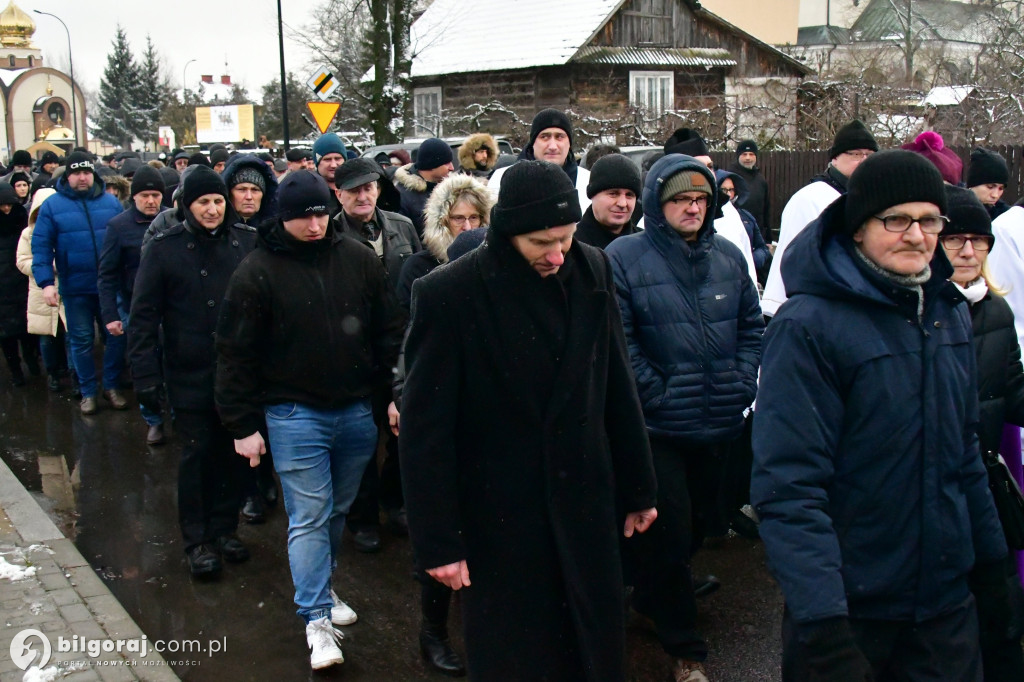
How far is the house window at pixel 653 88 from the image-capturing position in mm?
32031

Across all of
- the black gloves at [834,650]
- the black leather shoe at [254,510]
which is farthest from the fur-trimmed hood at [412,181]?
the black gloves at [834,650]

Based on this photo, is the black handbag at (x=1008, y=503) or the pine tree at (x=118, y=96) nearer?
the black handbag at (x=1008, y=503)

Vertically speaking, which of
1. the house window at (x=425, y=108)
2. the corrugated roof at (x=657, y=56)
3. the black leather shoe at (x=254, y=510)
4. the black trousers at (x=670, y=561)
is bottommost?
the black leather shoe at (x=254, y=510)

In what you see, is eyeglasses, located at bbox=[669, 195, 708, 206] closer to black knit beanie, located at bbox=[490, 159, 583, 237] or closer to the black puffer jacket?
the black puffer jacket

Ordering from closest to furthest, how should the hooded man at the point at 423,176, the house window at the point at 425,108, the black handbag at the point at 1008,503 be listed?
the black handbag at the point at 1008,503
the hooded man at the point at 423,176
the house window at the point at 425,108

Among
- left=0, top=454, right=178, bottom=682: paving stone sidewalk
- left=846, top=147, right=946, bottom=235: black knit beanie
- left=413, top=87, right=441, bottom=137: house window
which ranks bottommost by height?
left=0, top=454, right=178, bottom=682: paving stone sidewalk

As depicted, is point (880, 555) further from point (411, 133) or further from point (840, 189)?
point (411, 133)

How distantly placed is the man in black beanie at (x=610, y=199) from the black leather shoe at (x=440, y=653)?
79.5 inches

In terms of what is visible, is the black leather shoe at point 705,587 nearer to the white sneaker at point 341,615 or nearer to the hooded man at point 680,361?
the hooded man at point 680,361

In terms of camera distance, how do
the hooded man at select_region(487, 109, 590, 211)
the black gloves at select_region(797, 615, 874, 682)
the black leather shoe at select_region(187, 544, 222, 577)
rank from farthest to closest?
the hooded man at select_region(487, 109, 590, 211)
the black leather shoe at select_region(187, 544, 222, 577)
the black gloves at select_region(797, 615, 874, 682)

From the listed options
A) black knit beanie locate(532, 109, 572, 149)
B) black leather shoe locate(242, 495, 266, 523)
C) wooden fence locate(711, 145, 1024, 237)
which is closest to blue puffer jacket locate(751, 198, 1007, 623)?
black knit beanie locate(532, 109, 572, 149)

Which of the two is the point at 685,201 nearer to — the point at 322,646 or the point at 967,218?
the point at 967,218

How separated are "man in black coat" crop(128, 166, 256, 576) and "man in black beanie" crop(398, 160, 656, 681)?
113 inches

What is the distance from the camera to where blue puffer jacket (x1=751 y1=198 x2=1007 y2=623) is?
9.08ft
